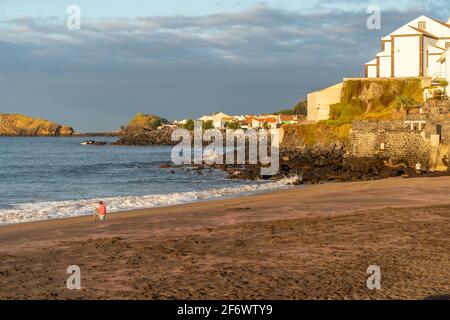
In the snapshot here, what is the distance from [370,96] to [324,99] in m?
8.35

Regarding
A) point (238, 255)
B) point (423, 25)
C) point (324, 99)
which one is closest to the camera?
point (238, 255)

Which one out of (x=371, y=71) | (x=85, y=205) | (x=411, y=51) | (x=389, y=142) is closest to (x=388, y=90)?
(x=411, y=51)

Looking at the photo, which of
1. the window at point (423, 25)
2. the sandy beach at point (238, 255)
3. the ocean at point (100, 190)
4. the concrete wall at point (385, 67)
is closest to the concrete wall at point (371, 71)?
the concrete wall at point (385, 67)

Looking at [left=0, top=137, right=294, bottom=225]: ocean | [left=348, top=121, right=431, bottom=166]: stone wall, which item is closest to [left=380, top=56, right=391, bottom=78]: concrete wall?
[left=348, top=121, right=431, bottom=166]: stone wall

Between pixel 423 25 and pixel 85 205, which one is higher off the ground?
pixel 423 25

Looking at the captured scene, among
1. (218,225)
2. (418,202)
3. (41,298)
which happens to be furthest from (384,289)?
(418,202)

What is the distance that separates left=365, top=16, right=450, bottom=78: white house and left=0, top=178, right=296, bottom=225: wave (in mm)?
36517

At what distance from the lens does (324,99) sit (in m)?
72.2


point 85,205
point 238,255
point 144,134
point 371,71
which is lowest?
point 85,205

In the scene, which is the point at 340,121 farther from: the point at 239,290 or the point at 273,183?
the point at 239,290

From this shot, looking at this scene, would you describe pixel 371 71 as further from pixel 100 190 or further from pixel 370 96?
pixel 100 190

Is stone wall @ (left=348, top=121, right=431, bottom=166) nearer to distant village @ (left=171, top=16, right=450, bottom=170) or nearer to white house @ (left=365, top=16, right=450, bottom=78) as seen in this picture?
distant village @ (left=171, top=16, right=450, bottom=170)

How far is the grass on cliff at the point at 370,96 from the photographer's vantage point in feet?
205

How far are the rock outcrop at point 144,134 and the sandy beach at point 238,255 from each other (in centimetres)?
12574
